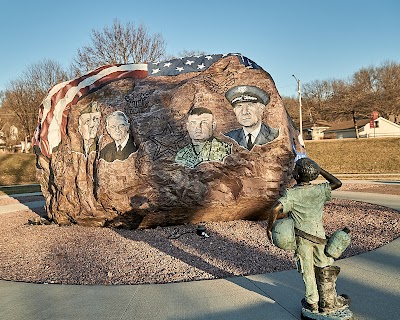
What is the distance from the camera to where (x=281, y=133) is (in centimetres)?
721

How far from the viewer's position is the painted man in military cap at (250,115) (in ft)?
23.7

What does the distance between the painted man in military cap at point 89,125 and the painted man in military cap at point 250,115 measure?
9.51 feet

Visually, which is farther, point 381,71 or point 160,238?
point 381,71

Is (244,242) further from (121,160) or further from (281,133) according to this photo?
(121,160)

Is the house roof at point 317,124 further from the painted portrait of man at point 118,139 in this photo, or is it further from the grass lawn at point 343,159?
the painted portrait of man at point 118,139

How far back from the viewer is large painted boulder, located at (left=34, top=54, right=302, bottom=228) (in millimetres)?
7242

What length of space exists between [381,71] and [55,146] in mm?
62326

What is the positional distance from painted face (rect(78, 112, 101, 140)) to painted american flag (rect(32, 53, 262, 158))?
0.78 meters

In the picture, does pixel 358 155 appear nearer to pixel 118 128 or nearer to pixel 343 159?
pixel 343 159

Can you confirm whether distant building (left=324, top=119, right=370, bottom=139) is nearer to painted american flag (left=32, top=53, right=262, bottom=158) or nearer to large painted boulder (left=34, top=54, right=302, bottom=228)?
painted american flag (left=32, top=53, right=262, bottom=158)

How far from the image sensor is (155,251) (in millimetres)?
6027

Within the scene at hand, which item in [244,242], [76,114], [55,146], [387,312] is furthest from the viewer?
[55,146]

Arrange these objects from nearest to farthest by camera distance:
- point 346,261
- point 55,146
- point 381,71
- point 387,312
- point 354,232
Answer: point 387,312 → point 346,261 → point 354,232 → point 55,146 → point 381,71

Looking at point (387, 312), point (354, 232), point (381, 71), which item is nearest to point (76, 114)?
point (354, 232)
